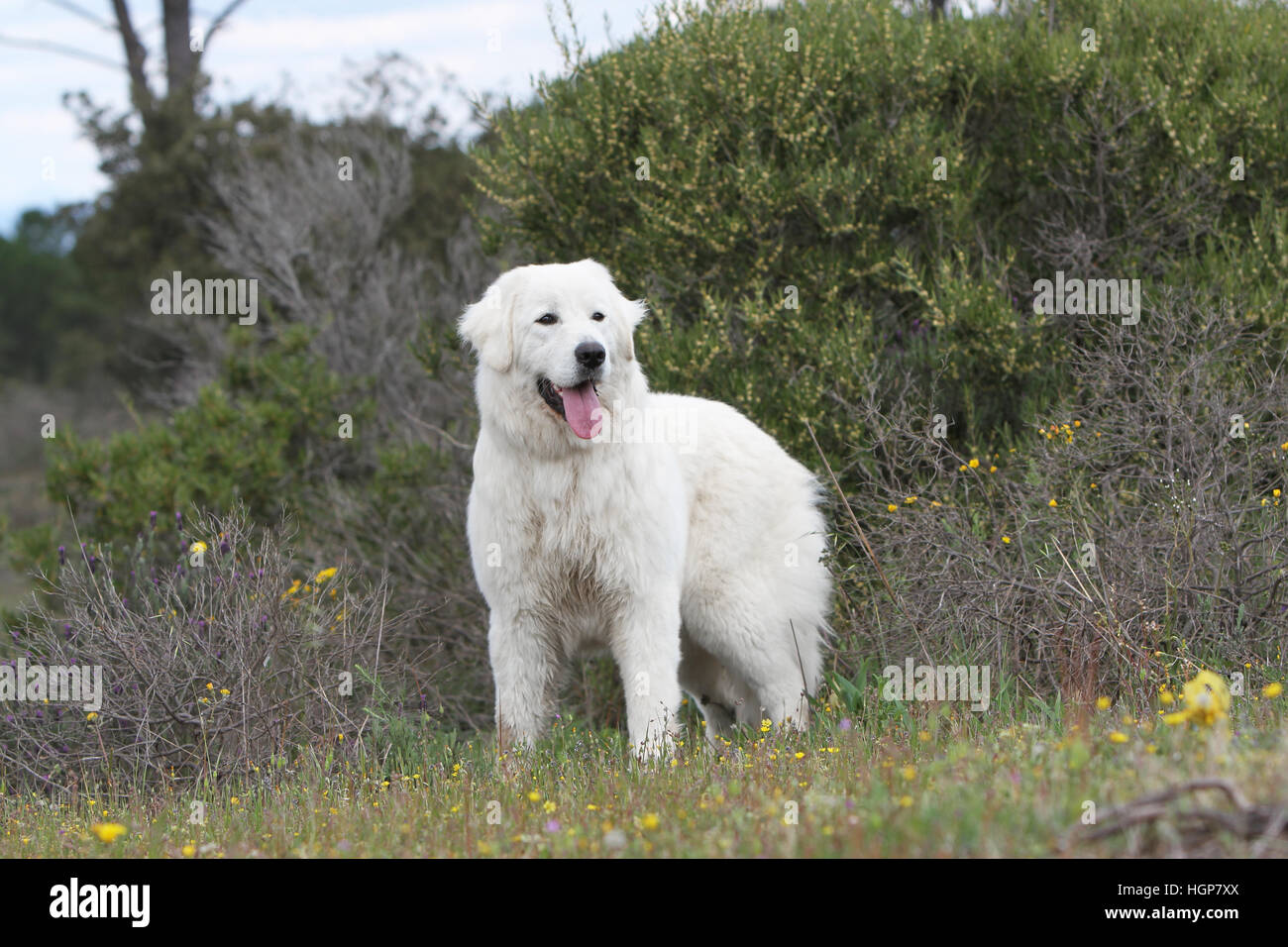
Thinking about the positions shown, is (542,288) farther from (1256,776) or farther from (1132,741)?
(1256,776)

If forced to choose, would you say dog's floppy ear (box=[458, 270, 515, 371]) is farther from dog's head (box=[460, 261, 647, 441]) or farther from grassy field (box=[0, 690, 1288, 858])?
grassy field (box=[0, 690, 1288, 858])

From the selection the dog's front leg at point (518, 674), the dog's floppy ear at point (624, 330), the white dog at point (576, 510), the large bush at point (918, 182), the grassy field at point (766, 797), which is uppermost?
the large bush at point (918, 182)

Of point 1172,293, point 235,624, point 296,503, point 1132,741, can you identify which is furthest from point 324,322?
point 1132,741

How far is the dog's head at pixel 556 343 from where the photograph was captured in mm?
4906

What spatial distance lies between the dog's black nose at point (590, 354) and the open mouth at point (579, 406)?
114 mm

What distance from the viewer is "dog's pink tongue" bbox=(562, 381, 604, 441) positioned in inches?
194

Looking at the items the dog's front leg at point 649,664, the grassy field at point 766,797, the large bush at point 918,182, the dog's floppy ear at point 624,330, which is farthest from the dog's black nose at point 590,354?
the large bush at point 918,182

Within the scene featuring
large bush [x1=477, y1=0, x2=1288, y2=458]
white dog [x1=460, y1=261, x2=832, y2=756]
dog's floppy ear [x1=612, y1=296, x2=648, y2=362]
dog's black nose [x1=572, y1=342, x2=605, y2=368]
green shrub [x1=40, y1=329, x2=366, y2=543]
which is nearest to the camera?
dog's black nose [x1=572, y1=342, x2=605, y2=368]

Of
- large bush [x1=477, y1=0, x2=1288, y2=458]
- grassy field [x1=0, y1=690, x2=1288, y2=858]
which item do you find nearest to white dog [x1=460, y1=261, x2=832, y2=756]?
grassy field [x1=0, y1=690, x2=1288, y2=858]

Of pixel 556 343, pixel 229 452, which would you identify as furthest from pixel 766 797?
pixel 229 452

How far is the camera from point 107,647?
5445 mm

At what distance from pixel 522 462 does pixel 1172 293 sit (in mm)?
3835

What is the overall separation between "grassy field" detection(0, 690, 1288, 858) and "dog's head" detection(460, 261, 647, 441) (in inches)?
58.4

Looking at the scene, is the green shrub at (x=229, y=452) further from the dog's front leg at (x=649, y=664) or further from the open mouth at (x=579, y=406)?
the dog's front leg at (x=649, y=664)
